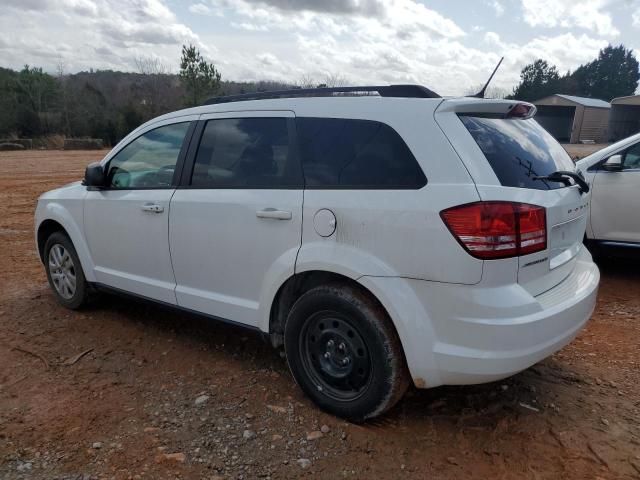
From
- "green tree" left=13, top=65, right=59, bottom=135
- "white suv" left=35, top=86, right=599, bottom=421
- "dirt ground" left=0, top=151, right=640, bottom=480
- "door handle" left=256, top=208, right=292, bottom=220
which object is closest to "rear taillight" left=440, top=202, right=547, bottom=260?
"white suv" left=35, top=86, right=599, bottom=421

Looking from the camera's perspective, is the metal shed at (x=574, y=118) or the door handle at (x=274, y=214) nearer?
the door handle at (x=274, y=214)

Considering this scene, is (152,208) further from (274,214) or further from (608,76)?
(608,76)

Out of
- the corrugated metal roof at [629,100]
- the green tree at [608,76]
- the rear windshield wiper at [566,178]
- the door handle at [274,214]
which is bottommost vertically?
the door handle at [274,214]

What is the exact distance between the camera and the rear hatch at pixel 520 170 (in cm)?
257

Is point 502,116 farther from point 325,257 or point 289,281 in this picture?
point 289,281

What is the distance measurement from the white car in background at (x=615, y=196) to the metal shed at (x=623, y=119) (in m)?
43.5

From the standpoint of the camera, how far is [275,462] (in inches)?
106

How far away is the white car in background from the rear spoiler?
2.90 m

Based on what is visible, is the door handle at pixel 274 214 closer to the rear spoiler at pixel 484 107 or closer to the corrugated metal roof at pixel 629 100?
the rear spoiler at pixel 484 107

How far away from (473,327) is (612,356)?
2017 millimetres

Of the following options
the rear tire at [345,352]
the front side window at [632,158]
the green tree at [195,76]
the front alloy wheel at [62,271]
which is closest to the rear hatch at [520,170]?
the rear tire at [345,352]

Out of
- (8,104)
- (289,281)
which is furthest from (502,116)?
(8,104)

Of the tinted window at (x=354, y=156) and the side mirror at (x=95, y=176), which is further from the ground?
the tinted window at (x=354, y=156)

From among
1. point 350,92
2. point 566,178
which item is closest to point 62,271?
point 350,92
